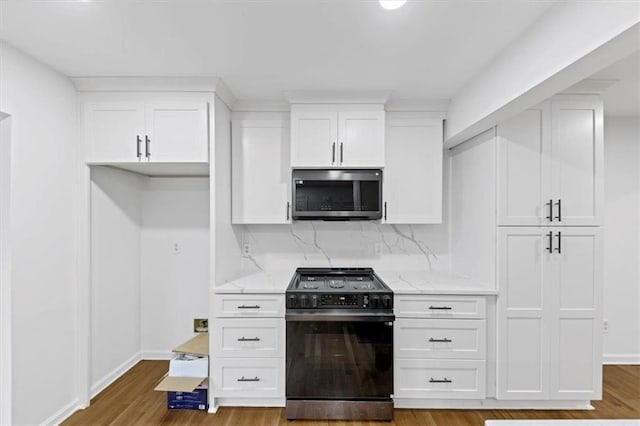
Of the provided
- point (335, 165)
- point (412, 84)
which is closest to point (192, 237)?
point (335, 165)

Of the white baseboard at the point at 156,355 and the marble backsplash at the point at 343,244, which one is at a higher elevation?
the marble backsplash at the point at 343,244

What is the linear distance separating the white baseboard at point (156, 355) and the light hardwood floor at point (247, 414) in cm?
52

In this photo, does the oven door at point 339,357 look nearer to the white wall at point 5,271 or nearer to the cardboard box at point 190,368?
the cardboard box at point 190,368

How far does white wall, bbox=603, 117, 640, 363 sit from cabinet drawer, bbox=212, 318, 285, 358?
315 cm

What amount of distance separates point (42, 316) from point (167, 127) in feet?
4.85

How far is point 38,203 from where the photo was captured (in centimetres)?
216

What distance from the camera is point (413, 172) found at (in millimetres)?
2947

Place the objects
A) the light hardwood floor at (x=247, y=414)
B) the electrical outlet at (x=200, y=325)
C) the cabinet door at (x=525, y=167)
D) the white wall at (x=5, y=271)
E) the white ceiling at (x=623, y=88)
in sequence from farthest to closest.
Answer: the electrical outlet at (x=200, y=325) < the cabinet door at (x=525, y=167) < the light hardwood floor at (x=247, y=414) < the white ceiling at (x=623, y=88) < the white wall at (x=5, y=271)

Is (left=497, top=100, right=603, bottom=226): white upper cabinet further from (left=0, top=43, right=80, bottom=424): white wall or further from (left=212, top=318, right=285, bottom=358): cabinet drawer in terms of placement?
(left=0, top=43, right=80, bottom=424): white wall

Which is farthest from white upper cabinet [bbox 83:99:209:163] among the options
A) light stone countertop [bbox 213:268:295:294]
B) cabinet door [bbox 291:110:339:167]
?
light stone countertop [bbox 213:268:295:294]

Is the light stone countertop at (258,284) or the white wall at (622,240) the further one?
the white wall at (622,240)

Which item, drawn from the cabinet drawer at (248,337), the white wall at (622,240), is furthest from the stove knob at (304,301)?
the white wall at (622,240)

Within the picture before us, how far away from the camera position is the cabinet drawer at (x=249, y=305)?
2512mm

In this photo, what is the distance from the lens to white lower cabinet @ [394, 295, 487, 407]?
2.49 m
